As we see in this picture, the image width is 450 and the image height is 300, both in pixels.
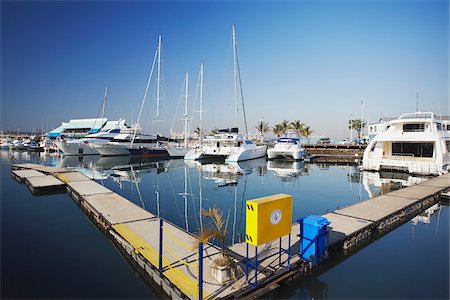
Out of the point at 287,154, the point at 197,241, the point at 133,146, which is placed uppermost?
the point at 133,146

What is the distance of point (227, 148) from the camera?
35062mm

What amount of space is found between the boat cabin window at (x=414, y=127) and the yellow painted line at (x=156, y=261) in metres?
28.0

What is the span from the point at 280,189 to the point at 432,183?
10062 mm

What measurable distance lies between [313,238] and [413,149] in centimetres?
2775

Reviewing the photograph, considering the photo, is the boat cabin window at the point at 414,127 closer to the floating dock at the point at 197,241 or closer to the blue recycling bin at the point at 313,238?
the floating dock at the point at 197,241

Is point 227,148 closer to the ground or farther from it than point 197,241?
farther from it

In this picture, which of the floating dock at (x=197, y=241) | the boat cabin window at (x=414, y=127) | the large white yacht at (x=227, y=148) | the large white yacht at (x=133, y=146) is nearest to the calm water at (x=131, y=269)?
the floating dock at (x=197, y=241)

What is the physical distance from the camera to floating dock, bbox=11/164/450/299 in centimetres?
508

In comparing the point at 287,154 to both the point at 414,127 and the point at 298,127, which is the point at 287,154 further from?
the point at 298,127

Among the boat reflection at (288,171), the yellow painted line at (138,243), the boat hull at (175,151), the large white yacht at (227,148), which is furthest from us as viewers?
the boat hull at (175,151)

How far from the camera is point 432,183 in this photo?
17.1 meters

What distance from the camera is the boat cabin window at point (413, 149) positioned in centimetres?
2642

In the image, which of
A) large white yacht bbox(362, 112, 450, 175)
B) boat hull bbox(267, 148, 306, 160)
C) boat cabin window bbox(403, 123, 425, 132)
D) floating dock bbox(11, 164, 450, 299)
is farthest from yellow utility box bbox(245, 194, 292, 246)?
boat hull bbox(267, 148, 306, 160)

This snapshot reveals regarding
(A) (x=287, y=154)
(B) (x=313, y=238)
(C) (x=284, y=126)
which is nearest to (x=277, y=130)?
(C) (x=284, y=126)
